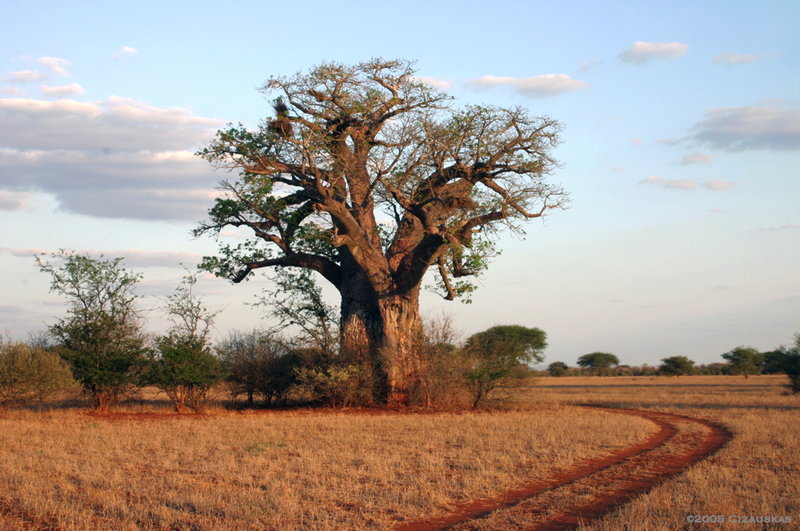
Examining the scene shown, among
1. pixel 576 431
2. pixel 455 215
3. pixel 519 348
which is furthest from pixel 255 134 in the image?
pixel 576 431

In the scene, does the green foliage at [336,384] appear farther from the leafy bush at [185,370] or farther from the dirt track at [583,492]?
the dirt track at [583,492]

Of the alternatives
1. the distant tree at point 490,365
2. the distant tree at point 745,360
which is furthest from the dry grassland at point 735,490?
the distant tree at point 745,360

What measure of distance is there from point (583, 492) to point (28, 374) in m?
13.8

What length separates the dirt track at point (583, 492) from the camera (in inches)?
248

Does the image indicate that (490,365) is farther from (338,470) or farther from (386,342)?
(338,470)

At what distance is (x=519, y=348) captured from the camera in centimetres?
1984

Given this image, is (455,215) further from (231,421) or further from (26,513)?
(26,513)

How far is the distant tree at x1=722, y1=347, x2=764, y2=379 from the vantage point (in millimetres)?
48781

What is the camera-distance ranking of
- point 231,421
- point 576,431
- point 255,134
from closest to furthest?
point 576,431 → point 231,421 → point 255,134

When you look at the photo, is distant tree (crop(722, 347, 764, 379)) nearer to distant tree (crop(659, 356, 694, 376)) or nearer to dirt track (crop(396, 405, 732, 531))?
distant tree (crop(659, 356, 694, 376))

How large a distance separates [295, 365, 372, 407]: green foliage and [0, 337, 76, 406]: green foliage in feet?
18.0

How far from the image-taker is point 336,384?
58.3ft

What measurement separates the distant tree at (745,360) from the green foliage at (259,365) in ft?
128

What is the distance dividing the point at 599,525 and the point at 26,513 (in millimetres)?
4987
